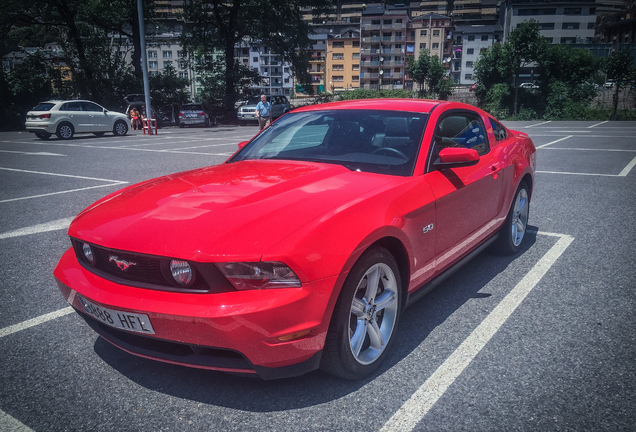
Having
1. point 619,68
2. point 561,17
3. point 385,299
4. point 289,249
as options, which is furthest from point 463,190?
point 561,17

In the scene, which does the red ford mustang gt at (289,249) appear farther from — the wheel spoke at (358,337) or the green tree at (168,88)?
the green tree at (168,88)

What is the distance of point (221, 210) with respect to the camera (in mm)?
2477

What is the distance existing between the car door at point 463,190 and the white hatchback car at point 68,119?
64.5 feet

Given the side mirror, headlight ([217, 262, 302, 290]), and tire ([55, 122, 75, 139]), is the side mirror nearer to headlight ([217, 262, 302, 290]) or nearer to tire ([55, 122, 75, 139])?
headlight ([217, 262, 302, 290])

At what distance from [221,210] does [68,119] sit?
67.3ft

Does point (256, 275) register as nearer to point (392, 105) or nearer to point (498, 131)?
point (392, 105)

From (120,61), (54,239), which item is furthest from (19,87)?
(54,239)

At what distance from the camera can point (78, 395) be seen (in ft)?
8.18

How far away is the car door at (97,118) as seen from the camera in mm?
21000

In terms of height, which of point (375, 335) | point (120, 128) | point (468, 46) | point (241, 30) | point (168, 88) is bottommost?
point (375, 335)

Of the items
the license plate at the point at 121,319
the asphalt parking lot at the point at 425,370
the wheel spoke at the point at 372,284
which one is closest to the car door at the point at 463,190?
the asphalt parking lot at the point at 425,370

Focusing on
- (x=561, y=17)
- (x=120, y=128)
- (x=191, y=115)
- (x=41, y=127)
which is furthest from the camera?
(x=561, y=17)

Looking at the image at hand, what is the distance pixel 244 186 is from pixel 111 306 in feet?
3.31

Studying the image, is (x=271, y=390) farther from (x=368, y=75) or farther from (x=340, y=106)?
(x=368, y=75)
